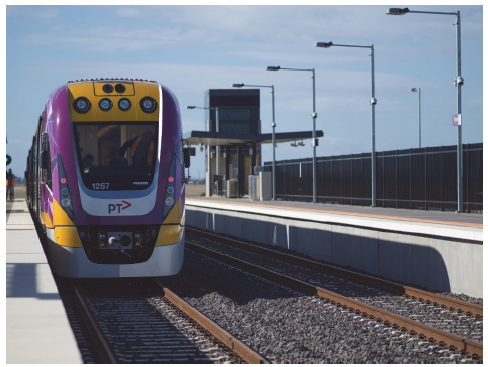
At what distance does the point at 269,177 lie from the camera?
46.3 m

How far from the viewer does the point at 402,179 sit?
33.5 metres

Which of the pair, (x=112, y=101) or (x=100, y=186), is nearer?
(x=100, y=186)

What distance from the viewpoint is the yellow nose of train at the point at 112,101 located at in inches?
526

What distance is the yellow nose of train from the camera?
13.4 m

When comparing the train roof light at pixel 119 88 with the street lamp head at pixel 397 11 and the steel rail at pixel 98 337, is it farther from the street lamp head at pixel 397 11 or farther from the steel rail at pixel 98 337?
the street lamp head at pixel 397 11

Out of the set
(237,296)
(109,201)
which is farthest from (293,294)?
(109,201)

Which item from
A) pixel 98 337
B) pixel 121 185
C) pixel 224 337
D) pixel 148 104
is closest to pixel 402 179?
pixel 148 104

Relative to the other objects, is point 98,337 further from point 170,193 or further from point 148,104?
point 148,104

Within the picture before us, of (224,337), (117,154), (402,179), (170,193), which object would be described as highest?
(117,154)

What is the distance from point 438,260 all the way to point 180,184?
437 centimetres

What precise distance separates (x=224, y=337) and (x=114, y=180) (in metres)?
4.83

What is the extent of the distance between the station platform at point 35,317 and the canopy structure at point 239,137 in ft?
100

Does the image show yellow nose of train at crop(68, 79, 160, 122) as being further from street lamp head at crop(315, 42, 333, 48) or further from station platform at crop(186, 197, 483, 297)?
street lamp head at crop(315, 42, 333, 48)

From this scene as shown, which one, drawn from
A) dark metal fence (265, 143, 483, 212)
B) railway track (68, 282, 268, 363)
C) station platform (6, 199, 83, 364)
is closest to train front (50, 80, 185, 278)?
railway track (68, 282, 268, 363)
